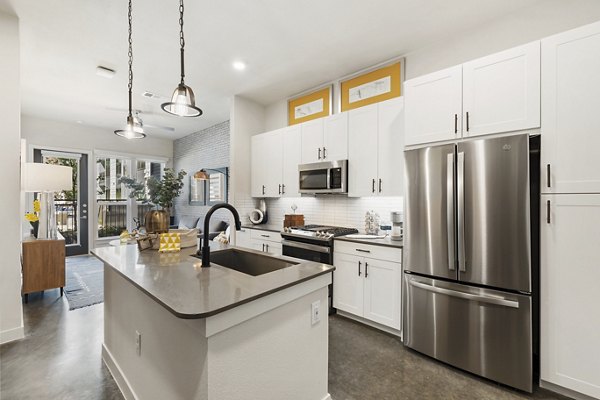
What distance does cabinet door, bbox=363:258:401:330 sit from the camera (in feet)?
8.79

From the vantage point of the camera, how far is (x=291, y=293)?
4.70 ft

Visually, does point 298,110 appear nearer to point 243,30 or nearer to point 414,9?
point 243,30

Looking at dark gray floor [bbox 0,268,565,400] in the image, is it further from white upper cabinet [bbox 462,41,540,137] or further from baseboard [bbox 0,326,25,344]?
white upper cabinet [bbox 462,41,540,137]

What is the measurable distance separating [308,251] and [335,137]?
4.91 ft

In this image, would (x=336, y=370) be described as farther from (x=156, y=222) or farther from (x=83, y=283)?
(x=83, y=283)

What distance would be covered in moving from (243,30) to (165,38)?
33.8 inches

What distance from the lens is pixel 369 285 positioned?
9.46 ft

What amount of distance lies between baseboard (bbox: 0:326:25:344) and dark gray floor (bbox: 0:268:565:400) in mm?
70

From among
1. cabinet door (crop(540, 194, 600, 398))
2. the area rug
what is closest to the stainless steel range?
cabinet door (crop(540, 194, 600, 398))

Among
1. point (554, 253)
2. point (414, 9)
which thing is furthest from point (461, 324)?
point (414, 9)

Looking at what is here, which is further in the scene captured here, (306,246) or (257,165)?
(257,165)

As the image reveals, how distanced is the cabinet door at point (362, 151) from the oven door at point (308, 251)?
2.56 ft

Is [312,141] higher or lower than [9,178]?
higher

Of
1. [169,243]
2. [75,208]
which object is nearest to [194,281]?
[169,243]
